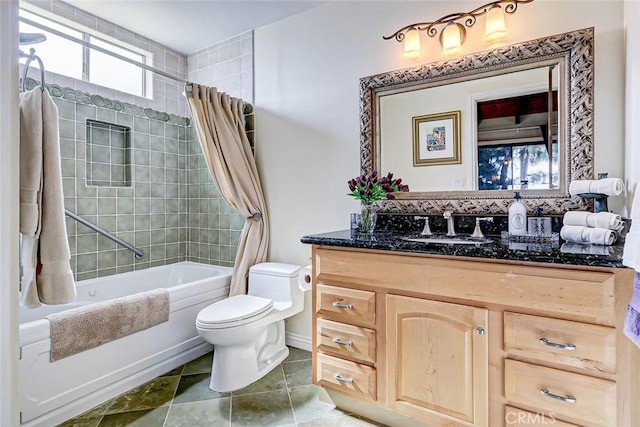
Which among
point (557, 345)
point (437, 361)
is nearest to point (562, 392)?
point (557, 345)

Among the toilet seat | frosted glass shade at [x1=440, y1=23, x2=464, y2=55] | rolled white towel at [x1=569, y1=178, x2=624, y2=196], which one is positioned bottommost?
the toilet seat

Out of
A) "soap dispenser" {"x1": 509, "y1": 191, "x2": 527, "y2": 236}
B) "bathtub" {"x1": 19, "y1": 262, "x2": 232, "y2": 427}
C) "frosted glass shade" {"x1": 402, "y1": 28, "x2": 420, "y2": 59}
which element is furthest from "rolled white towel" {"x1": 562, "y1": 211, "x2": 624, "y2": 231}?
"bathtub" {"x1": 19, "y1": 262, "x2": 232, "y2": 427}

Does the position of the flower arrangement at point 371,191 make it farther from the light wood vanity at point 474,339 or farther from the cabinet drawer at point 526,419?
the cabinet drawer at point 526,419

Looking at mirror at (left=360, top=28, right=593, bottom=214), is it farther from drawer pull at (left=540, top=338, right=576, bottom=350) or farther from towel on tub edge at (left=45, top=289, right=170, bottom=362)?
towel on tub edge at (left=45, top=289, right=170, bottom=362)

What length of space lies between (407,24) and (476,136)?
0.84m

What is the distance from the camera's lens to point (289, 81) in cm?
260

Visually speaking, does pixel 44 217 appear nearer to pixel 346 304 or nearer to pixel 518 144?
pixel 346 304

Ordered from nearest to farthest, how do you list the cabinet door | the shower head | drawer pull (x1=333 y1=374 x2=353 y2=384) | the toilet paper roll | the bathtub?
the shower head < the cabinet door < the bathtub < drawer pull (x1=333 y1=374 x2=353 y2=384) < the toilet paper roll

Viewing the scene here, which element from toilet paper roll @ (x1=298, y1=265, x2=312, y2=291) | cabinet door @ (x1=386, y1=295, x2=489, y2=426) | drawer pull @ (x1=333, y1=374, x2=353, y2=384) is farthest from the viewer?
toilet paper roll @ (x1=298, y1=265, x2=312, y2=291)

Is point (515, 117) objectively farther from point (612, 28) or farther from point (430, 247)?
point (430, 247)

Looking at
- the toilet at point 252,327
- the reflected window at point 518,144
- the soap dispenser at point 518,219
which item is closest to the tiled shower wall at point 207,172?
the toilet at point 252,327

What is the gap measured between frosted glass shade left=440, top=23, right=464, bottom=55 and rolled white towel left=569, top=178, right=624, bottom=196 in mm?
947

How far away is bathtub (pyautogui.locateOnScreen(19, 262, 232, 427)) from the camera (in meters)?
1.56

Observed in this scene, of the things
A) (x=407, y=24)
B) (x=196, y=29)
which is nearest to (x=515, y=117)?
(x=407, y=24)
